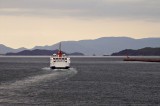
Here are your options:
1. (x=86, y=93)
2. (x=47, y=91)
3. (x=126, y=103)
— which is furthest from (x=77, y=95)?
(x=126, y=103)

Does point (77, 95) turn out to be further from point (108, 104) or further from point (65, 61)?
point (65, 61)

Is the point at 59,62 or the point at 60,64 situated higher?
the point at 59,62

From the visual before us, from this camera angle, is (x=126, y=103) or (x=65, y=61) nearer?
(x=126, y=103)

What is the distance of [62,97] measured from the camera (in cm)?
7088

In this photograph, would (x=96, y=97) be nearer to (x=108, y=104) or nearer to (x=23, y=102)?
(x=108, y=104)

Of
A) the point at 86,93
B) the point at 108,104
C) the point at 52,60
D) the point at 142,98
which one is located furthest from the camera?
the point at 52,60

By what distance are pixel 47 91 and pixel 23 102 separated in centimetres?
1755

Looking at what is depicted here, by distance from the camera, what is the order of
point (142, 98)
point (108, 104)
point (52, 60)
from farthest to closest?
point (52, 60) → point (142, 98) → point (108, 104)

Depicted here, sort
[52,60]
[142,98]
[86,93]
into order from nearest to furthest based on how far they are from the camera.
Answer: [142,98] < [86,93] < [52,60]

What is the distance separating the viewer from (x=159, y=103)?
206ft

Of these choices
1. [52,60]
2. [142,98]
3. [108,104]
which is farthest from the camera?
[52,60]

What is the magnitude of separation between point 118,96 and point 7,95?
755 inches

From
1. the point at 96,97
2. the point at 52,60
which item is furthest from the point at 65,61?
the point at 96,97

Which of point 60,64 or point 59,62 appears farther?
point 59,62
